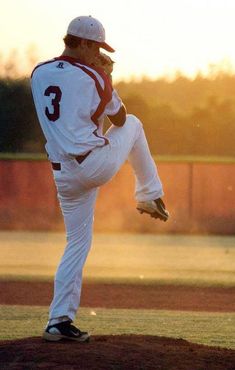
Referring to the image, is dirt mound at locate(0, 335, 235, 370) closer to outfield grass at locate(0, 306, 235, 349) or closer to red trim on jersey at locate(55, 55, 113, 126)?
→ red trim on jersey at locate(55, 55, 113, 126)

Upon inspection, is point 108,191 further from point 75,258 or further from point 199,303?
point 75,258

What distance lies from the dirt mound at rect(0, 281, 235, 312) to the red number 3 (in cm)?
672

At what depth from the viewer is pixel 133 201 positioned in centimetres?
3366

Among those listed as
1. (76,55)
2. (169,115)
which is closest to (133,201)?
(169,115)

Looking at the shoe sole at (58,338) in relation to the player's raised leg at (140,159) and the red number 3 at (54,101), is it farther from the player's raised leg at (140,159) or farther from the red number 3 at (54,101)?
the red number 3 at (54,101)

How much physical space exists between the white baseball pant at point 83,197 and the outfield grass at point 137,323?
8.36 feet

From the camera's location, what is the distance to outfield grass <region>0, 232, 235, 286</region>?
1914 centimetres

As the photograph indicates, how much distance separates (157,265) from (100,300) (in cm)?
707

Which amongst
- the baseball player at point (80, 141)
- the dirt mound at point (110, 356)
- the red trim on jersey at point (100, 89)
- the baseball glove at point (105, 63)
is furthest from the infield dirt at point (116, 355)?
the baseball glove at point (105, 63)

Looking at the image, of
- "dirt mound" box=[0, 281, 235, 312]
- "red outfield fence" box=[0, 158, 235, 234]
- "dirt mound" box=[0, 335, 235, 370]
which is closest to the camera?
"dirt mound" box=[0, 335, 235, 370]

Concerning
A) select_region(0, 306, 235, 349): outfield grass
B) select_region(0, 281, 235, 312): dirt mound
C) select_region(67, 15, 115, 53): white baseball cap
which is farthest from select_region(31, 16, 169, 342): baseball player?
select_region(0, 281, 235, 312): dirt mound

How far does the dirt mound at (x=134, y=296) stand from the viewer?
48.4ft

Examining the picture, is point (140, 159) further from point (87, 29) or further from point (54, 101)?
point (87, 29)

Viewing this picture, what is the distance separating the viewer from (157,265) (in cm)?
2227
